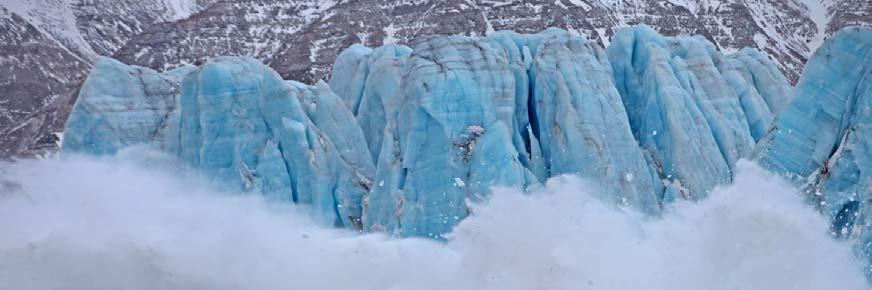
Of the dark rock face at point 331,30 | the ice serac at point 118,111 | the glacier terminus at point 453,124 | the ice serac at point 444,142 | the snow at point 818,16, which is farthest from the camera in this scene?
the snow at point 818,16

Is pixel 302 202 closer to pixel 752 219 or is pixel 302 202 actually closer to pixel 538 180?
pixel 538 180

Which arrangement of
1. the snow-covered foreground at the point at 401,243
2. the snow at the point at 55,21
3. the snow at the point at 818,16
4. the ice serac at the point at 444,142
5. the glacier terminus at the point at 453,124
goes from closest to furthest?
1. the snow-covered foreground at the point at 401,243
2. the ice serac at the point at 444,142
3. the glacier terminus at the point at 453,124
4. the snow at the point at 818,16
5. the snow at the point at 55,21

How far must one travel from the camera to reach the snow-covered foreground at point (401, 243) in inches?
727

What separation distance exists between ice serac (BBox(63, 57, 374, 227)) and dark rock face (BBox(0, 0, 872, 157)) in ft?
84.8

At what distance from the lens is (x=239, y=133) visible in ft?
96.5

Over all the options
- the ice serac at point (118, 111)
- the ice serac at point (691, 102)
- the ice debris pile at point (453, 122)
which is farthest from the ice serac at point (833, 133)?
the ice serac at point (118, 111)

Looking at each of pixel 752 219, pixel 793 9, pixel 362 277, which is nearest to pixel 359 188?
pixel 362 277

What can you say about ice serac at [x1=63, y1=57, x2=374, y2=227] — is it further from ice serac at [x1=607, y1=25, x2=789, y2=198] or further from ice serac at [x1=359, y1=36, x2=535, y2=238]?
ice serac at [x1=607, y1=25, x2=789, y2=198]

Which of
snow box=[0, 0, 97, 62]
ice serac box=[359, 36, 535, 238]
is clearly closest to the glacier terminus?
ice serac box=[359, 36, 535, 238]

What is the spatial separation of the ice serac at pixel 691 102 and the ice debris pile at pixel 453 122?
4 cm

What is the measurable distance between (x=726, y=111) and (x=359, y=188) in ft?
32.7

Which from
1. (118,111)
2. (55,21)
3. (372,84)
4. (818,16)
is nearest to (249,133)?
(372,84)

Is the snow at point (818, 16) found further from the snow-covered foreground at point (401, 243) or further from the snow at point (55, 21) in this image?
the snow-covered foreground at point (401, 243)

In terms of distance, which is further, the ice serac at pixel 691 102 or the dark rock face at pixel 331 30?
the dark rock face at pixel 331 30
